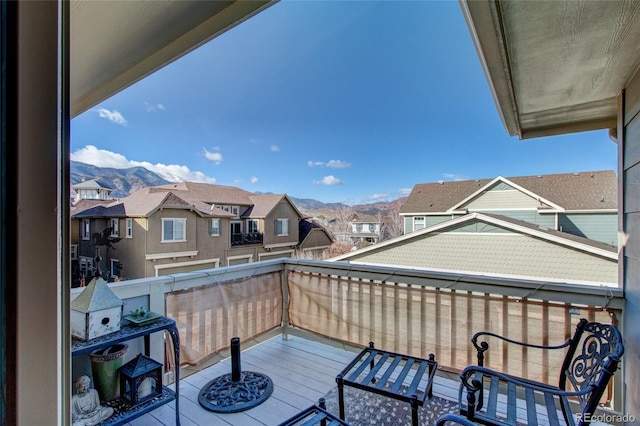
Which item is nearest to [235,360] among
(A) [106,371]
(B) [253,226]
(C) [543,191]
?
(A) [106,371]

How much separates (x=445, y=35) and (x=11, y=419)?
6.86 meters

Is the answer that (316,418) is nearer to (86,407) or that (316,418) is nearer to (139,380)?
(139,380)

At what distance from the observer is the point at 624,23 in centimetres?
141

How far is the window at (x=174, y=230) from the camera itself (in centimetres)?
994

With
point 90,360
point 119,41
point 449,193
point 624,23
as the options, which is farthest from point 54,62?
point 449,193

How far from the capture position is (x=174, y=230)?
33.7 ft

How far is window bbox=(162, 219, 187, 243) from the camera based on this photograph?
994cm

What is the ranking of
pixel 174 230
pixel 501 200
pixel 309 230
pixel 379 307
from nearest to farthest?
pixel 379 307, pixel 501 200, pixel 174 230, pixel 309 230

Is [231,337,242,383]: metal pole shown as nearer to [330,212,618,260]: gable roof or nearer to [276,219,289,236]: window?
[330,212,618,260]: gable roof

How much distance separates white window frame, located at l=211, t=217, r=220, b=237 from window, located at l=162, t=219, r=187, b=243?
130 cm

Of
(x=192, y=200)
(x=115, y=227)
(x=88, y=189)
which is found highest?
(x=192, y=200)

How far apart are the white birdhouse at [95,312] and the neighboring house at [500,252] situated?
161 inches

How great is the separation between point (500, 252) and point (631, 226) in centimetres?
532

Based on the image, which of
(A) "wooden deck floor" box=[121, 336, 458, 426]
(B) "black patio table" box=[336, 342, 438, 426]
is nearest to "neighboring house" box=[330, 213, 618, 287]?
(A) "wooden deck floor" box=[121, 336, 458, 426]
